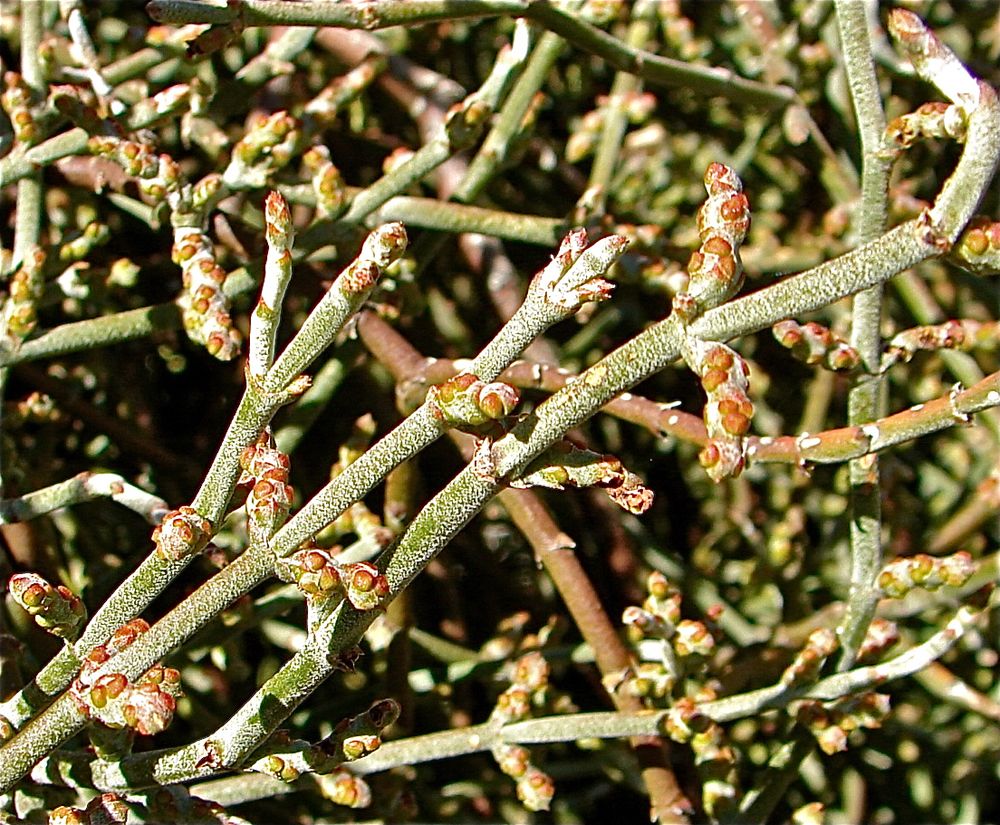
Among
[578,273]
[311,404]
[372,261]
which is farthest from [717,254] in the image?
[311,404]

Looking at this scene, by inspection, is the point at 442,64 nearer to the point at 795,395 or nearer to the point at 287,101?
the point at 287,101

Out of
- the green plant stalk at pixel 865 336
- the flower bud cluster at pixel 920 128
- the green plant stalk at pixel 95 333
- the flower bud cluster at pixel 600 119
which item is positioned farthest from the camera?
the flower bud cluster at pixel 600 119

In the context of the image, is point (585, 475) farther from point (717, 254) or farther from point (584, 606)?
point (584, 606)

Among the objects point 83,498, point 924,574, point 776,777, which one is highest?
point 83,498

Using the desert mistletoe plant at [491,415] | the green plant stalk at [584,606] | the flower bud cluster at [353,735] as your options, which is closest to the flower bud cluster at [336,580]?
the desert mistletoe plant at [491,415]

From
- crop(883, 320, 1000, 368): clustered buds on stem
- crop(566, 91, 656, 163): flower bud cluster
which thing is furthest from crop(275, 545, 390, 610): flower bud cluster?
crop(566, 91, 656, 163): flower bud cluster

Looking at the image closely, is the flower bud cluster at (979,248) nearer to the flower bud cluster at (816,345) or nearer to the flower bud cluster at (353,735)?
the flower bud cluster at (816,345)
